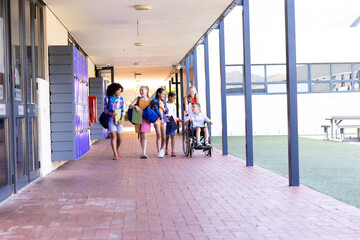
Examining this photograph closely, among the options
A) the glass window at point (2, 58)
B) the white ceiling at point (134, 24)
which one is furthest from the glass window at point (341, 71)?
the glass window at point (2, 58)

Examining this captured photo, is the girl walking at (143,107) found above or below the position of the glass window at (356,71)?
below

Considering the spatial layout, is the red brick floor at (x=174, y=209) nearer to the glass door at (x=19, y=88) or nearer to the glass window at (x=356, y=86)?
the glass door at (x=19, y=88)

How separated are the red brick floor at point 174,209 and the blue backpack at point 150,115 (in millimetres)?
2262

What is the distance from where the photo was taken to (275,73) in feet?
61.0

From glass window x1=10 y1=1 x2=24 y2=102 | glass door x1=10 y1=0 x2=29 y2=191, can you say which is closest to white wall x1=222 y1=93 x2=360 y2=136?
glass door x1=10 y1=0 x2=29 y2=191

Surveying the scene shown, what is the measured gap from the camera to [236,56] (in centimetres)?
1820

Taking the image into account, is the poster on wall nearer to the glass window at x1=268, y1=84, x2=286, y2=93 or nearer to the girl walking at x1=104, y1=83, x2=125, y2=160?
the girl walking at x1=104, y1=83, x2=125, y2=160

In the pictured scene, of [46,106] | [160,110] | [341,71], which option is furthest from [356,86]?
[46,106]

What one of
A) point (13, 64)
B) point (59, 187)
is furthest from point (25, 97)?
point (59, 187)

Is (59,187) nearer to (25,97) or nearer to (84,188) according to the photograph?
(84,188)

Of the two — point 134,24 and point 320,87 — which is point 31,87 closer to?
point 134,24

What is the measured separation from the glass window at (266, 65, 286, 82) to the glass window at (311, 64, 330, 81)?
1.19m

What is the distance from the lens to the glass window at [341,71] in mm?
18922

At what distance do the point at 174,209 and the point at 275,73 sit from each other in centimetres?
1446
